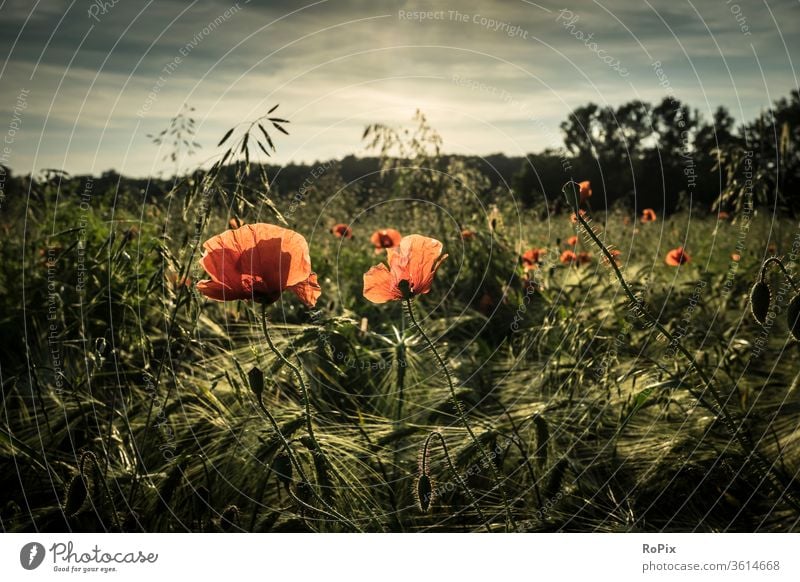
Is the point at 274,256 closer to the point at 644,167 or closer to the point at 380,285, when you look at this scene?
the point at 380,285

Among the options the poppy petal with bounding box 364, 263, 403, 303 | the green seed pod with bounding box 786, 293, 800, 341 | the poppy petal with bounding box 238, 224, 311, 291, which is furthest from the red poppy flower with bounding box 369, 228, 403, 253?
the green seed pod with bounding box 786, 293, 800, 341

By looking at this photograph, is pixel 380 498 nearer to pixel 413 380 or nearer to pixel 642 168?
pixel 413 380

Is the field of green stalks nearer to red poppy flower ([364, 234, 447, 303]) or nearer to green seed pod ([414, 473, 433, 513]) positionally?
green seed pod ([414, 473, 433, 513])

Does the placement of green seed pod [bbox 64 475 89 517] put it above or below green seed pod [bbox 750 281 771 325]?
below

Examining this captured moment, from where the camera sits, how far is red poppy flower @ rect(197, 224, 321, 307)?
1205 millimetres

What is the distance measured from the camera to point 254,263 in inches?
47.8

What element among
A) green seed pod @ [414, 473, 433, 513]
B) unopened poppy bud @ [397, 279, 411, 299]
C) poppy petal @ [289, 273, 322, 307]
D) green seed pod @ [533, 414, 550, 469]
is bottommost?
green seed pod @ [533, 414, 550, 469]

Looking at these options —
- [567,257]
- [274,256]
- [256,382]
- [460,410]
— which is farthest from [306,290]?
[567,257]

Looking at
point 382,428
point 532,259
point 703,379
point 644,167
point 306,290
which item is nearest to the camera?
point 306,290

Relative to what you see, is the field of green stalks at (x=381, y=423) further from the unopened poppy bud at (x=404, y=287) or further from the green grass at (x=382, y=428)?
the unopened poppy bud at (x=404, y=287)
